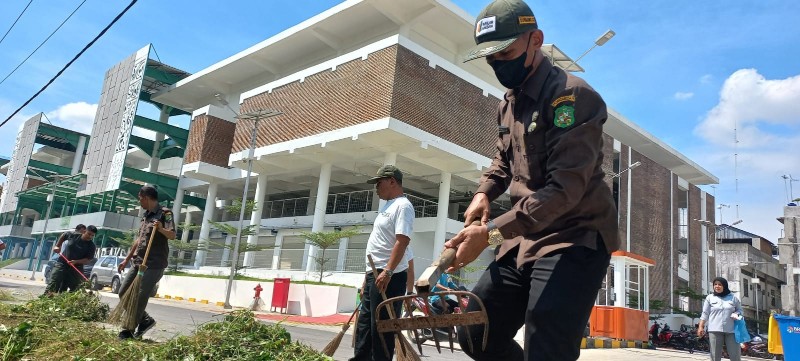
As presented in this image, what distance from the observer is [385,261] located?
14.4 ft

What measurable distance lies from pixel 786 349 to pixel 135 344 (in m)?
8.71

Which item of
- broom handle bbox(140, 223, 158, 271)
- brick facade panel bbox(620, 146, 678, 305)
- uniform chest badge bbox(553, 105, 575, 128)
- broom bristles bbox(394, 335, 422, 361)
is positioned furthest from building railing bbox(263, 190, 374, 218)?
uniform chest badge bbox(553, 105, 575, 128)

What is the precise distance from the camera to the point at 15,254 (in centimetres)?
5203

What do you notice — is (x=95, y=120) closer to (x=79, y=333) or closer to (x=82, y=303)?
(x=82, y=303)

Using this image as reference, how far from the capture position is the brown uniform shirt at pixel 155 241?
5754 millimetres

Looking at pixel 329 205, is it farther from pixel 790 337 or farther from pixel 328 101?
pixel 790 337

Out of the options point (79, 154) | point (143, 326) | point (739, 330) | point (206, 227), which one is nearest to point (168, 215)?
point (143, 326)

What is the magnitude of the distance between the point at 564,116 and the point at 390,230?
2.54 metres

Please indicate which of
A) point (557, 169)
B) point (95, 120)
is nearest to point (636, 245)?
point (557, 169)

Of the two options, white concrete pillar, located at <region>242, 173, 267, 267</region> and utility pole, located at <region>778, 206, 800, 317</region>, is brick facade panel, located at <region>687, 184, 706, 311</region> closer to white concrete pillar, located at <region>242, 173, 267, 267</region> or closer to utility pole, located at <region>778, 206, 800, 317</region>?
utility pole, located at <region>778, 206, 800, 317</region>

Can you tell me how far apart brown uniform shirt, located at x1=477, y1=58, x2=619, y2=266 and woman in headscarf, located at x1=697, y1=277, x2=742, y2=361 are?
728cm

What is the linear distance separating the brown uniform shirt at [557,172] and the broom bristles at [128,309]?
429 centimetres

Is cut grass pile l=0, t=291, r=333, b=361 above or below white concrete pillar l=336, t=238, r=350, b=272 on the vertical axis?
below

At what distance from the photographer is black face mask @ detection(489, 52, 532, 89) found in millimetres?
2256
